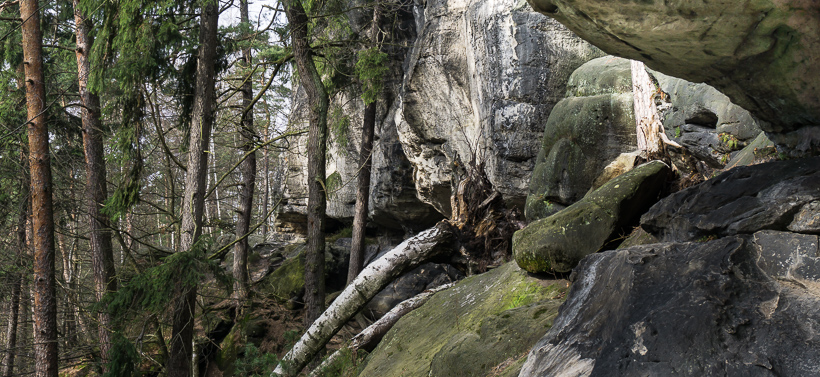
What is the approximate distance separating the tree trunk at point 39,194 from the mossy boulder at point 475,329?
6.12 m

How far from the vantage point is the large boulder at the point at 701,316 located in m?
2.81

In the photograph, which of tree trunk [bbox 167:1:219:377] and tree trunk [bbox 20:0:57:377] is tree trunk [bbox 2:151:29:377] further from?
tree trunk [bbox 167:1:219:377]

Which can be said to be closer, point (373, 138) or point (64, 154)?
point (64, 154)

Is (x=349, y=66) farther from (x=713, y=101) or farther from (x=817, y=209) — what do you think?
(x=817, y=209)

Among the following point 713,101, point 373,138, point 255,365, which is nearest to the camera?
point 713,101

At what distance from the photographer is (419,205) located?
15.1 meters

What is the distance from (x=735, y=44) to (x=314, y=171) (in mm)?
7405

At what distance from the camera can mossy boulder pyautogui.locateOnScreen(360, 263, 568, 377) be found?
4719 mm

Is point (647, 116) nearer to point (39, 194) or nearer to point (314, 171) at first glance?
point (314, 171)

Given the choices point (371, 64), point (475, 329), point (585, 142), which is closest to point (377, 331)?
point (475, 329)

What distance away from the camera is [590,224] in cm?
571

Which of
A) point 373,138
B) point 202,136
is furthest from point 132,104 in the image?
point 373,138

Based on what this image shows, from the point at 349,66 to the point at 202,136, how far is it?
5.00 m

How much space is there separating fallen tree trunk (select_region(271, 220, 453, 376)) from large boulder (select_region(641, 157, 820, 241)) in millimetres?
4694
